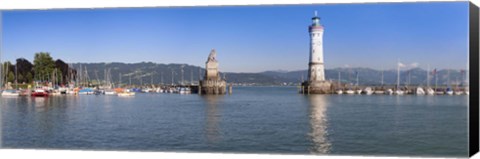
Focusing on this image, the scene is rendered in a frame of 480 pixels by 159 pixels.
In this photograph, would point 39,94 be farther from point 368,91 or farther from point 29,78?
point 368,91

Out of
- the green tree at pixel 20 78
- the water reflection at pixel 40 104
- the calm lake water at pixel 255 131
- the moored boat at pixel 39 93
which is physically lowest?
the calm lake water at pixel 255 131

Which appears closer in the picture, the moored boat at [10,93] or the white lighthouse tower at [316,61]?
the white lighthouse tower at [316,61]

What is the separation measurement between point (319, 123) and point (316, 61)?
5.84ft

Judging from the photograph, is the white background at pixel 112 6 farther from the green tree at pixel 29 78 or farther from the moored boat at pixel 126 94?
the moored boat at pixel 126 94

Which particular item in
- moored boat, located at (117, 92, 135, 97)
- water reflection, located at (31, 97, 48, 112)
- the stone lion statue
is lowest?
water reflection, located at (31, 97, 48, 112)

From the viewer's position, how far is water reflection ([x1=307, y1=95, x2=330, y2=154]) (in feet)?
33.7

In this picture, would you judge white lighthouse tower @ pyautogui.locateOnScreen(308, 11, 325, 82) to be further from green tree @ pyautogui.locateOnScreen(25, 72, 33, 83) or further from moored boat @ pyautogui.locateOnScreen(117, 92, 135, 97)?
moored boat @ pyautogui.locateOnScreen(117, 92, 135, 97)

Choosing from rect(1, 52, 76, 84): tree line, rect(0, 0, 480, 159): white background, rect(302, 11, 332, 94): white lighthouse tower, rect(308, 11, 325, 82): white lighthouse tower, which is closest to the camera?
rect(0, 0, 480, 159): white background

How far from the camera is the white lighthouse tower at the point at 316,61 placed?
497 inches

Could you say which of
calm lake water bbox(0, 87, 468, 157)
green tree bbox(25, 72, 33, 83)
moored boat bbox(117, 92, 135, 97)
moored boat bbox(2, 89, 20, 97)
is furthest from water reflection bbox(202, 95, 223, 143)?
moored boat bbox(117, 92, 135, 97)

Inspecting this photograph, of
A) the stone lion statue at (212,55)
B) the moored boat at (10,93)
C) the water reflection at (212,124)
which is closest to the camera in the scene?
the water reflection at (212,124)

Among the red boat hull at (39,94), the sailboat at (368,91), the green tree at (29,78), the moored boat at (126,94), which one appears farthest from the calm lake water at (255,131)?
the moored boat at (126,94)

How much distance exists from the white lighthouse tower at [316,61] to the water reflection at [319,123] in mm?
433

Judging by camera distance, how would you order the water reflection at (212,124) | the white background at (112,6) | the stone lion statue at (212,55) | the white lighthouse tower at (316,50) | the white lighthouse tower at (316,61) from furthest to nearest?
the stone lion statue at (212,55) → the white lighthouse tower at (316,61) → the white lighthouse tower at (316,50) → the water reflection at (212,124) → the white background at (112,6)
